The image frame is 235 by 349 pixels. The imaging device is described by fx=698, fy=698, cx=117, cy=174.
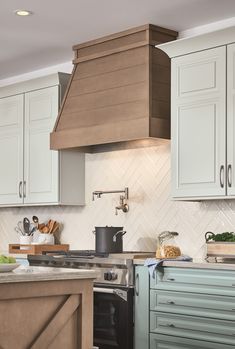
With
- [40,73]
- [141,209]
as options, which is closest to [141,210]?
[141,209]

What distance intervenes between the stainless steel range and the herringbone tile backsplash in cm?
34

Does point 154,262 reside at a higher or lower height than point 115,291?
higher

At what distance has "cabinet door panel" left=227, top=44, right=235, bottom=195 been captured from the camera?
470 centimetres

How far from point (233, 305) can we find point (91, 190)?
7.53 feet

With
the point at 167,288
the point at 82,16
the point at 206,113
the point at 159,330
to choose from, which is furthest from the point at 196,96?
the point at 159,330

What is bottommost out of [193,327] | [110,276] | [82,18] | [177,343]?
[177,343]

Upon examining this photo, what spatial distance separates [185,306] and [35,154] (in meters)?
2.36

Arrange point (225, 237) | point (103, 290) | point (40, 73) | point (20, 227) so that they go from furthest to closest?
point (20, 227)
point (40, 73)
point (103, 290)
point (225, 237)

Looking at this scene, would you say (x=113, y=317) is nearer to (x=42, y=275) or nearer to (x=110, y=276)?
(x=110, y=276)

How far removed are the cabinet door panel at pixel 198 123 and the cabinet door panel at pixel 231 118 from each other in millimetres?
41

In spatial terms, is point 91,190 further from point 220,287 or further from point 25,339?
point 25,339

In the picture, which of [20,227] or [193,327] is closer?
[193,327]

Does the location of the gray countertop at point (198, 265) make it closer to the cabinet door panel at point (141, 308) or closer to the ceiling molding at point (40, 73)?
→ the cabinet door panel at point (141, 308)

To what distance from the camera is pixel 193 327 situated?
4.62 meters
